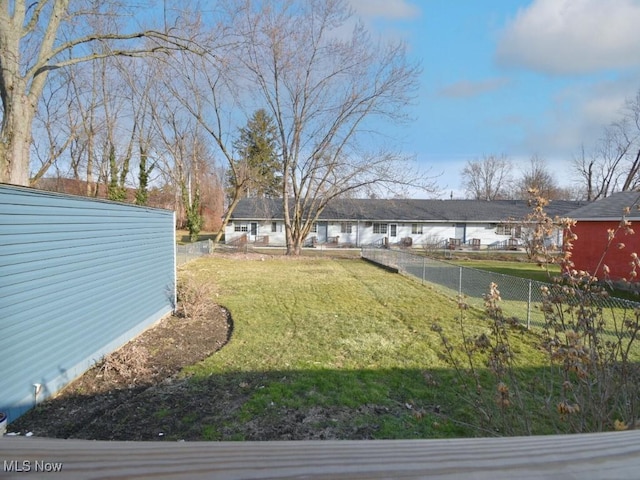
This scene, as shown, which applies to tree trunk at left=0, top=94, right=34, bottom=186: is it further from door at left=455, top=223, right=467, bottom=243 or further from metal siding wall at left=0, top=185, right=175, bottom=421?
door at left=455, top=223, right=467, bottom=243

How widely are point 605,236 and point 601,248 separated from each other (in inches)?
31.2

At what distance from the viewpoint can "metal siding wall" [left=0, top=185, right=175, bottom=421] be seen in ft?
11.8

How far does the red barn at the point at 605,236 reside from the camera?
1191cm

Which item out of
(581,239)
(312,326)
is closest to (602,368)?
(312,326)

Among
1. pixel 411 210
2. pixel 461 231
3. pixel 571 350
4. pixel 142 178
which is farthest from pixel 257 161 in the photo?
pixel 571 350

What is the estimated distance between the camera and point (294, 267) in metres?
17.6

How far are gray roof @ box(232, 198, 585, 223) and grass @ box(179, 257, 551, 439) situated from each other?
874 inches

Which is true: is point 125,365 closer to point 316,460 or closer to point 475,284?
point 316,460

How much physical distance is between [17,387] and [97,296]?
67.1 inches

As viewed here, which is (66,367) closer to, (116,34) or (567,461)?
(567,461)

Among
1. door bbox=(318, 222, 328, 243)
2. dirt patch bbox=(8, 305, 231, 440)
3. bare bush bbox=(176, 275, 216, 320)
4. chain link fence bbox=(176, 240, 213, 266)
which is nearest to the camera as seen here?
dirt patch bbox=(8, 305, 231, 440)

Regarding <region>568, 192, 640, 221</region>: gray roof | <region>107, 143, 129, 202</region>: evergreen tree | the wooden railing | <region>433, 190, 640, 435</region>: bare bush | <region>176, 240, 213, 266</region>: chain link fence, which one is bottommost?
<region>176, 240, 213, 266</region>: chain link fence

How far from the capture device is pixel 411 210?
113 ft

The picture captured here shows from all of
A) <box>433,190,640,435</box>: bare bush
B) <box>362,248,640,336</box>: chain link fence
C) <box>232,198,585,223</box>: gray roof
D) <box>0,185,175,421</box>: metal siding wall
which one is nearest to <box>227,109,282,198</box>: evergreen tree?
<box>232,198,585,223</box>: gray roof
